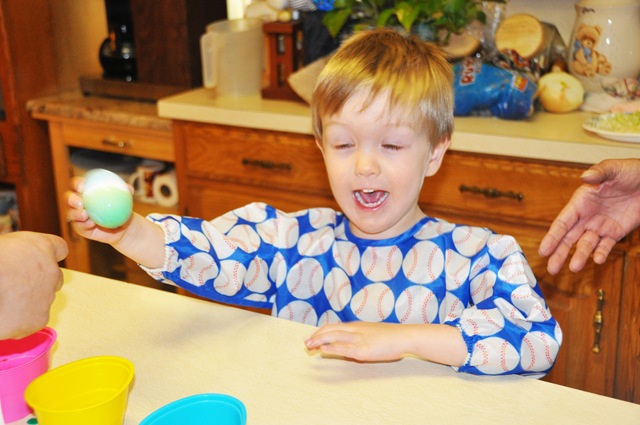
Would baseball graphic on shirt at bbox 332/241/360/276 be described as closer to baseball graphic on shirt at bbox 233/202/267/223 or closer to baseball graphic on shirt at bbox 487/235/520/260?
baseball graphic on shirt at bbox 233/202/267/223

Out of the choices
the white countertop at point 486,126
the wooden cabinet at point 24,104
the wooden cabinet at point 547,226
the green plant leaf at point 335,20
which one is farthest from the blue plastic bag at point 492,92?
the wooden cabinet at point 24,104

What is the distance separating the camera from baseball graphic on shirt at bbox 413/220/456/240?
1.28m

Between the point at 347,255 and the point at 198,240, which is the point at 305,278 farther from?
the point at 198,240

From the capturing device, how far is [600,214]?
141 cm

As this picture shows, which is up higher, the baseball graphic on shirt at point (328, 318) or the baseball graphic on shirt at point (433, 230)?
the baseball graphic on shirt at point (433, 230)

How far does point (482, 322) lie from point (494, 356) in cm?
8

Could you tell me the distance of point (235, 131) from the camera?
2209 millimetres

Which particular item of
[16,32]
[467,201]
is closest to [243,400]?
[467,201]

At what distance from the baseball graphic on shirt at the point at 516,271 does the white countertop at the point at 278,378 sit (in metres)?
0.19

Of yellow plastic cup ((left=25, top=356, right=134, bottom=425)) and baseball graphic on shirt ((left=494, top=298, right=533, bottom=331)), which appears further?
baseball graphic on shirt ((left=494, top=298, right=533, bottom=331))

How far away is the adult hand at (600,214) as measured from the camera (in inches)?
51.3

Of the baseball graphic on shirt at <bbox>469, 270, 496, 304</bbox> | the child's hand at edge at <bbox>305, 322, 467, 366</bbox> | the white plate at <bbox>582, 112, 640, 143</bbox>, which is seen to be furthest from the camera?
the white plate at <bbox>582, 112, 640, 143</bbox>


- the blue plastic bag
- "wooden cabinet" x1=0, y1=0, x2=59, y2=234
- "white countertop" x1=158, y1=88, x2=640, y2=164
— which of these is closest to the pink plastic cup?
"white countertop" x1=158, y1=88, x2=640, y2=164

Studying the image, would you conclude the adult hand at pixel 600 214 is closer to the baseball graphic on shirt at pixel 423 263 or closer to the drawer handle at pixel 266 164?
the baseball graphic on shirt at pixel 423 263
